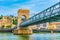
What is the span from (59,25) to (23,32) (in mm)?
78536

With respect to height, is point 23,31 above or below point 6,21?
below

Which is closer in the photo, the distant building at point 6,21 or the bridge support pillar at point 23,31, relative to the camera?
the bridge support pillar at point 23,31

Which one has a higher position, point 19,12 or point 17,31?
point 19,12

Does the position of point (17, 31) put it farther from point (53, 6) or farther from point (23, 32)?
point (53, 6)

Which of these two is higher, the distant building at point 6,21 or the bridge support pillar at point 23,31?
the distant building at point 6,21

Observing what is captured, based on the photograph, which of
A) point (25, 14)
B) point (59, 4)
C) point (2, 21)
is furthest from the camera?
point (2, 21)

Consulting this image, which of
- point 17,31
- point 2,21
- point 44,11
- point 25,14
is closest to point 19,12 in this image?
point 25,14

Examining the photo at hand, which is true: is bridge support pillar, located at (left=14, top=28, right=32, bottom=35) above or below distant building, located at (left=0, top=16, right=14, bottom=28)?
below

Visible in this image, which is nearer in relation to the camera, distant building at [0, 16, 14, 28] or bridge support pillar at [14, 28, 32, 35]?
bridge support pillar at [14, 28, 32, 35]

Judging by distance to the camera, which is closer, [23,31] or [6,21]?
[23,31]

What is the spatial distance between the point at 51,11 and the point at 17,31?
2962 centimetres

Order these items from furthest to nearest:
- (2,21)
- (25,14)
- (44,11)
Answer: (2,21), (25,14), (44,11)

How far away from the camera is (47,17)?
3312cm

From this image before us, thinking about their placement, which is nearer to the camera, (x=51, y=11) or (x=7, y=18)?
(x=51, y=11)
